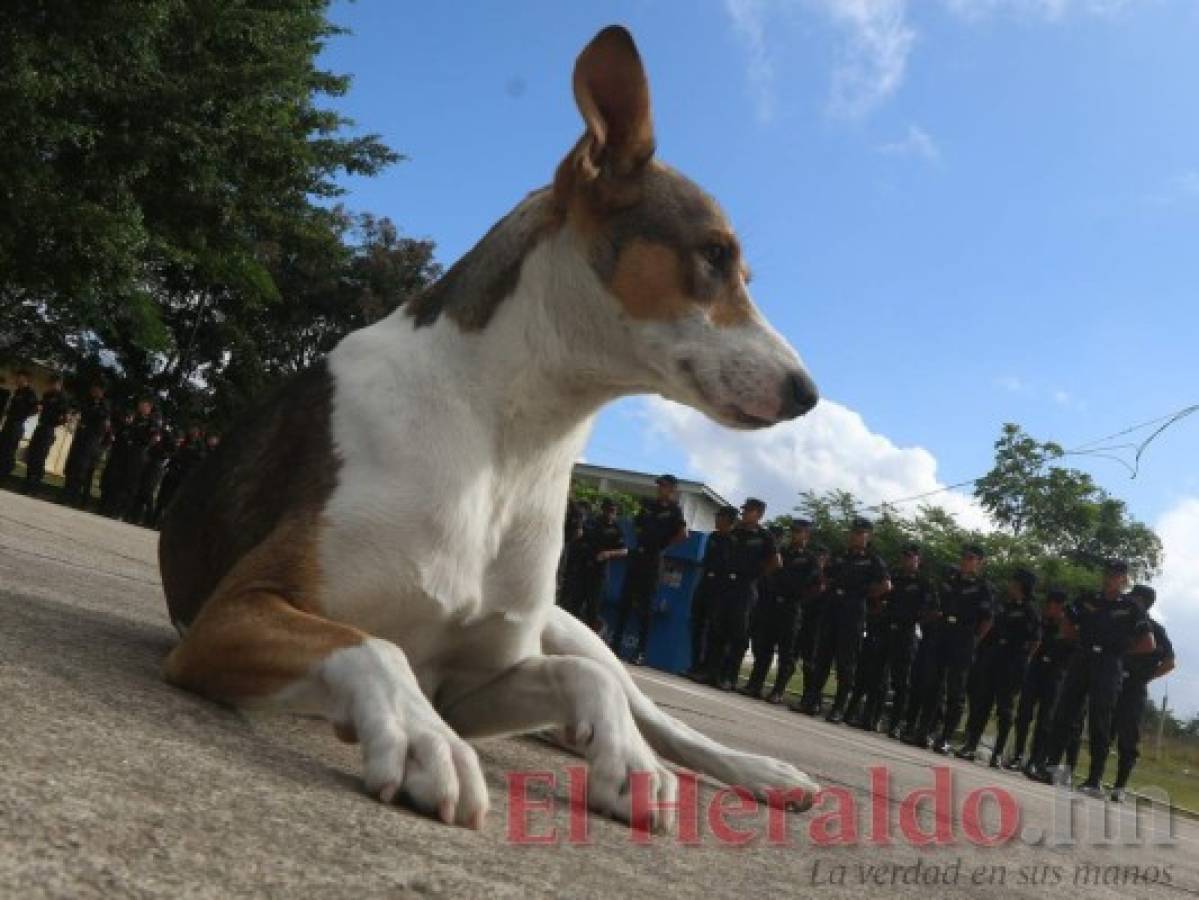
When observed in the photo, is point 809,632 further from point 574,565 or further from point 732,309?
point 732,309

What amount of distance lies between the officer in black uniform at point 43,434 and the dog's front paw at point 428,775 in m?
17.8

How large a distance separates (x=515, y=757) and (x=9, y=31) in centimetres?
1248

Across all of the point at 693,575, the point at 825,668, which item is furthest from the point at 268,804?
the point at 693,575

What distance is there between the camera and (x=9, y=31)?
1203cm

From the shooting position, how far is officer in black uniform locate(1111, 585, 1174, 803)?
11391mm

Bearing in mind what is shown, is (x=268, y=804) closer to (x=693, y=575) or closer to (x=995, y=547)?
(x=693, y=575)

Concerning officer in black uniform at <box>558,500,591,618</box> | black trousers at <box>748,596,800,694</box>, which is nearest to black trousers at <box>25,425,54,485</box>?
officer in black uniform at <box>558,500,591,618</box>

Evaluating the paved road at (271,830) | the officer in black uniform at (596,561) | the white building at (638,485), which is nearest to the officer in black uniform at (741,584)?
the officer in black uniform at (596,561)

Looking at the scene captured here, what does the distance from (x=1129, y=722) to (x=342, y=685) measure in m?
11.6

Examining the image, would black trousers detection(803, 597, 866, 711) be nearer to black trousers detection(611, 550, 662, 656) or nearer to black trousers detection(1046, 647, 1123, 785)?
black trousers detection(611, 550, 662, 656)

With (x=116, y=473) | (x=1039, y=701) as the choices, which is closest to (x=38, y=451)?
(x=116, y=473)

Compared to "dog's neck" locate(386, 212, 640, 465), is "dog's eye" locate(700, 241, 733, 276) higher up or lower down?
higher up

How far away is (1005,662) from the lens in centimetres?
1309

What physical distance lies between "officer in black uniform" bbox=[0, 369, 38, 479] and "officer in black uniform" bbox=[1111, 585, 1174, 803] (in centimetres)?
1605
